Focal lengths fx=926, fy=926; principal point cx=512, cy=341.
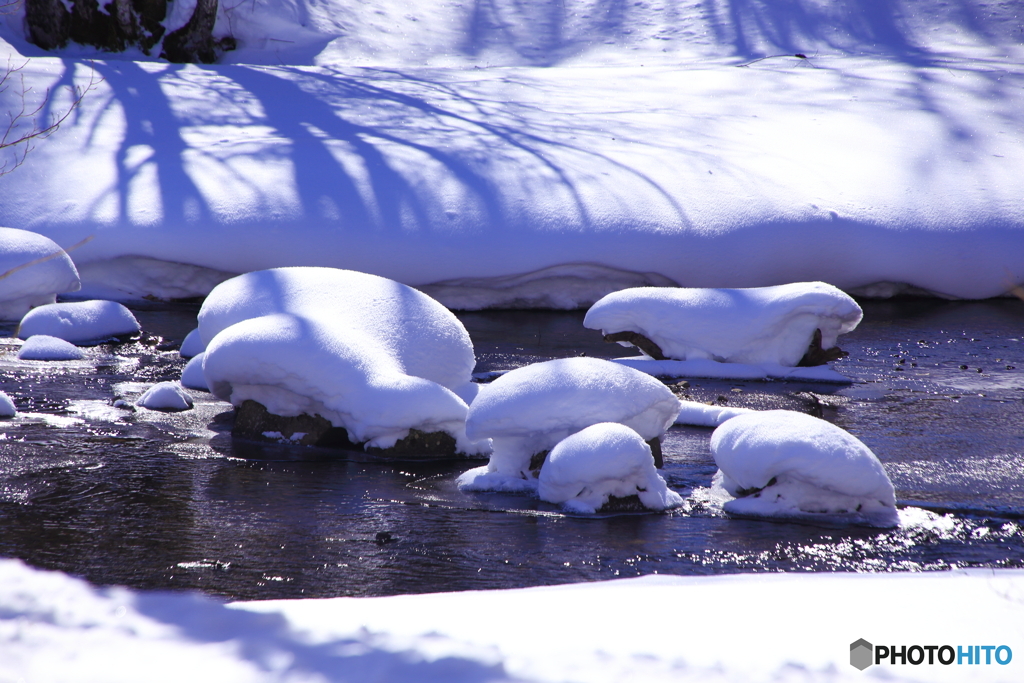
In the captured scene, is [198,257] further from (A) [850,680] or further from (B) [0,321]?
(A) [850,680]

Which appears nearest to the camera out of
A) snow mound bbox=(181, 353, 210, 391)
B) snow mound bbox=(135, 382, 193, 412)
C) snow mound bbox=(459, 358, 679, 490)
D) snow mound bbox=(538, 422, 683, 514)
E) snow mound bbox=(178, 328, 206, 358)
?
snow mound bbox=(538, 422, 683, 514)

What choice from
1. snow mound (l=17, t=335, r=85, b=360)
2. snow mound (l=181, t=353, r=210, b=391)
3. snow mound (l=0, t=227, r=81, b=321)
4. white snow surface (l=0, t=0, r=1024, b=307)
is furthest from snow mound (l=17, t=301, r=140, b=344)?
snow mound (l=181, t=353, r=210, b=391)

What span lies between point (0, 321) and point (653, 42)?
12.4m

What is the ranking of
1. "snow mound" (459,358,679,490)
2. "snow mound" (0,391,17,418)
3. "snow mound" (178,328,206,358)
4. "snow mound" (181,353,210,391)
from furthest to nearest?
"snow mound" (178,328,206,358) < "snow mound" (181,353,210,391) < "snow mound" (0,391,17,418) < "snow mound" (459,358,679,490)

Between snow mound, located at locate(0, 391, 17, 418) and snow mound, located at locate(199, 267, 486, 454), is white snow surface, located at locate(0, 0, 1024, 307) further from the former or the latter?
snow mound, located at locate(0, 391, 17, 418)

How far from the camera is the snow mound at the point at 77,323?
27.1 feet

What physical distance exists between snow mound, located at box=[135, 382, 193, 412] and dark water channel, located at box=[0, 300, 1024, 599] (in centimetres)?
12

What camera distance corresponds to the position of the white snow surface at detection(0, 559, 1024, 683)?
2.36m

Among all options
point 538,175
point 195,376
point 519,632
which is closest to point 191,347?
point 195,376

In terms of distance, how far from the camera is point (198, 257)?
10.0 m

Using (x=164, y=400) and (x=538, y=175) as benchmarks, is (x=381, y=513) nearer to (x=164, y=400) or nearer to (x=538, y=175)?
(x=164, y=400)

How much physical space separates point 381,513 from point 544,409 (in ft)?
3.25

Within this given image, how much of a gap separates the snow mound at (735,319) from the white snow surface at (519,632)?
15.5ft

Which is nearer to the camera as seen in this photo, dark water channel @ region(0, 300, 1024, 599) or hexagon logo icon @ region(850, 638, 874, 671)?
hexagon logo icon @ region(850, 638, 874, 671)
